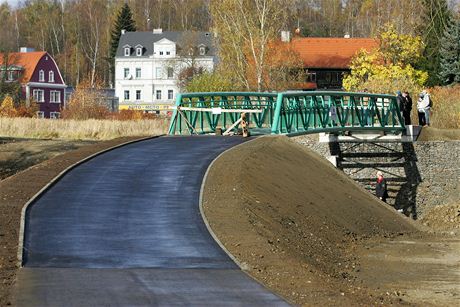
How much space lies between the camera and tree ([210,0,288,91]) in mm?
62838

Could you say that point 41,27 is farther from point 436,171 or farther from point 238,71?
point 436,171

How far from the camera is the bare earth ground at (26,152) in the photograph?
36.7 m

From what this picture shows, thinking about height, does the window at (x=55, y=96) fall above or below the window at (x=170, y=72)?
below

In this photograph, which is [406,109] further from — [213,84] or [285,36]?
[285,36]

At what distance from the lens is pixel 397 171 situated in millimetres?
43156

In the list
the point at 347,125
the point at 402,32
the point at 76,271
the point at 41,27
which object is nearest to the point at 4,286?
the point at 76,271

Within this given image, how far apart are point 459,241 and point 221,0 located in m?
38.3

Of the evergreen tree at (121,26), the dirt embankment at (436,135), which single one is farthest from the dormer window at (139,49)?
the dirt embankment at (436,135)

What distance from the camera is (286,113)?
A: 36219mm

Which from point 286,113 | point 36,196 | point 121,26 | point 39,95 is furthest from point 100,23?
point 36,196

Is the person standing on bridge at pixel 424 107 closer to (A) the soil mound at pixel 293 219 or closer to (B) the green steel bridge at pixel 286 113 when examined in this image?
(B) the green steel bridge at pixel 286 113

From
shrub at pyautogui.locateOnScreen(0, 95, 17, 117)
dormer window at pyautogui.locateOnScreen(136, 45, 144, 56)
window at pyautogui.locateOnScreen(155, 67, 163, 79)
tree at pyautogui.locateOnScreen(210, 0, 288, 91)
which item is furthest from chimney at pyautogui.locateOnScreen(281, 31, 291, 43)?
dormer window at pyautogui.locateOnScreen(136, 45, 144, 56)

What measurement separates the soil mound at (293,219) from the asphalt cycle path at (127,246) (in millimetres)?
471

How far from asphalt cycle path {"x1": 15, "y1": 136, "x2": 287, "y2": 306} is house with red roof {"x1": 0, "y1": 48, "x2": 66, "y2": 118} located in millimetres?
76165
